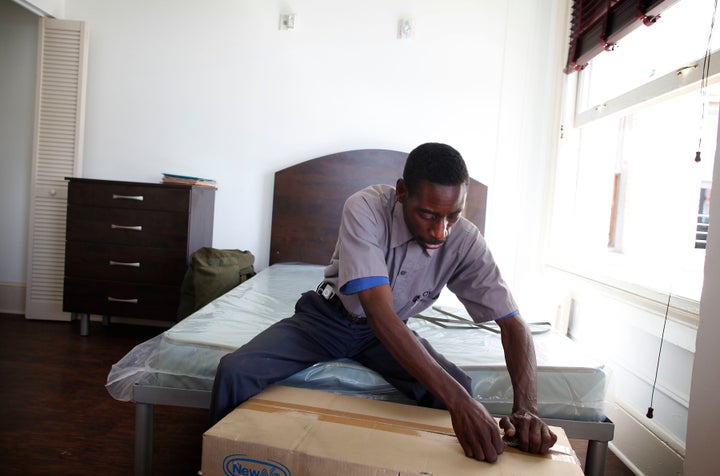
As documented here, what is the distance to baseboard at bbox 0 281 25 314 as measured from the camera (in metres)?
3.18

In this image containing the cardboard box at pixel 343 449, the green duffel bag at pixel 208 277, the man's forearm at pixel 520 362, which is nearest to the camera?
the cardboard box at pixel 343 449

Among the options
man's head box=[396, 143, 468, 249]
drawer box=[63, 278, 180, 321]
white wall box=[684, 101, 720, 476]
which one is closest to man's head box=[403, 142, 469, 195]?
man's head box=[396, 143, 468, 249]

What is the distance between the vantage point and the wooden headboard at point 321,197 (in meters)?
2.97

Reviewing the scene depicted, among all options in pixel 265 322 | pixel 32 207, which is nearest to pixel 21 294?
pixel 32 207

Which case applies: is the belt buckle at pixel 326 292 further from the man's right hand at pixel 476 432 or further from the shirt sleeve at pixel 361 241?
the man's right hand at pixel 476 432

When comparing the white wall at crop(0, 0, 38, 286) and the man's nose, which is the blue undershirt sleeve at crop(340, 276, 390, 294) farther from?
the white wall at crop(0, 0, 38, 286)

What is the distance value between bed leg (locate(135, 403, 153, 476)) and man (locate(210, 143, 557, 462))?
345 millimetres

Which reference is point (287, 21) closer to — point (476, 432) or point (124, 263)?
point (124, 263)

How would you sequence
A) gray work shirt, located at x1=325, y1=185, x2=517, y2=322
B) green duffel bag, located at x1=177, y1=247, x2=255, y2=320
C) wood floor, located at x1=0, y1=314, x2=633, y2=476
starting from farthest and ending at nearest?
green duffel bag, located at x1=177, y1=247, x2=255, y2=320, wood floor, located at x1=0, y1=314, x2=633, y2=476, gray work shirt, located at x1=325, y1=185, x2=517, y2=322

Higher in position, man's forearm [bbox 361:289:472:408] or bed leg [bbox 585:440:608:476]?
man's forearm [bbox 361:289:472:408]

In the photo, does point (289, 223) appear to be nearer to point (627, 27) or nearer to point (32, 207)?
point (32, 207)

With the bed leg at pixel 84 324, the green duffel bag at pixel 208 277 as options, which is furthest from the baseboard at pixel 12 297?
the green duffel bag at pixel 208 277

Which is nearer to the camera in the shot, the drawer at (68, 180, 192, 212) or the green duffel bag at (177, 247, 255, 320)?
the green duffel bag at (177, 247, 255, 320)

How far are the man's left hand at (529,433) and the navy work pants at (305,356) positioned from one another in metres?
0.24
